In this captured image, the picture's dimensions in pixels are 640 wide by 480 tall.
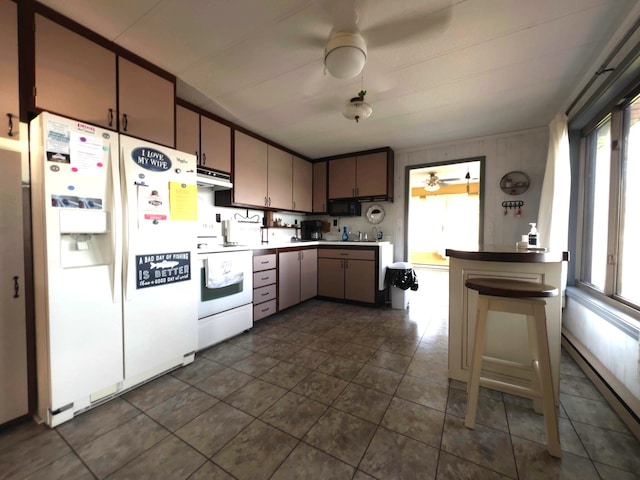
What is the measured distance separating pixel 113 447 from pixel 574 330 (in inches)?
137

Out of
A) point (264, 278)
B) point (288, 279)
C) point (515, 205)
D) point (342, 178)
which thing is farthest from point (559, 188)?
point (264, 278)

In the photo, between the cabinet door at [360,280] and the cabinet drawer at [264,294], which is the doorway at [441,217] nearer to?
the cabinet door at [360,280]

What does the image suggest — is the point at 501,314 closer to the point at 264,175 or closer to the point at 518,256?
the point at 518,256

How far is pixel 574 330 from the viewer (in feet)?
7.30

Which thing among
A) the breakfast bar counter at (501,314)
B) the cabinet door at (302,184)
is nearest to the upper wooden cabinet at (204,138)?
the cabinet door at (302,184)

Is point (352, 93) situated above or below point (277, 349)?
above

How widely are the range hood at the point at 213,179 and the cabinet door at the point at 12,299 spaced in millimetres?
1196

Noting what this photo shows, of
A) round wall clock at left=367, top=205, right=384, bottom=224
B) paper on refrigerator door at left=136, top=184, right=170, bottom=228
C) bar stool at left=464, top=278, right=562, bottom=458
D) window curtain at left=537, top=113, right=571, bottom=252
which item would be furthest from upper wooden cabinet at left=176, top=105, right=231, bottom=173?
window curtain at left=537, top=113, right=571, bottom=252

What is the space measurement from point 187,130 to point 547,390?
3.27m

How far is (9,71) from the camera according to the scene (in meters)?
1.33

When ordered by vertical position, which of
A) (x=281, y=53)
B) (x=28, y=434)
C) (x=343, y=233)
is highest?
(x=281, y=53)

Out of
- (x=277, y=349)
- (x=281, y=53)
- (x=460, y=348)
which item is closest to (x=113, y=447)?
(x=277, y=349)

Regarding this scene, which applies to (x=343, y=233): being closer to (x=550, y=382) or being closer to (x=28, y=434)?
(x=550, y=382)

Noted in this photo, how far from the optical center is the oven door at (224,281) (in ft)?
7.36
